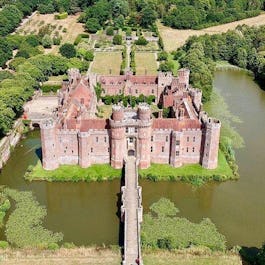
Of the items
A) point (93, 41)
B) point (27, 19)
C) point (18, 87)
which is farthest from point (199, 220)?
point (27, 19)

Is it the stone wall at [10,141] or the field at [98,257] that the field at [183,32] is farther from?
the field at [98,257]

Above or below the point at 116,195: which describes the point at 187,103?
above

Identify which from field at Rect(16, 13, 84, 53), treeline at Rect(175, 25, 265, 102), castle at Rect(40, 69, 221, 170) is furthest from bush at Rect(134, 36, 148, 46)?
castle at Rect(40, 69, 221, 170)

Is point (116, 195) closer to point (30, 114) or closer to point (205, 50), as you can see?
point (30, 114)

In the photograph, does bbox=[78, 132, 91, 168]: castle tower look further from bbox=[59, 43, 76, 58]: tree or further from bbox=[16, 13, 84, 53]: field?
bbox=[16, 13, 84, 53]: field

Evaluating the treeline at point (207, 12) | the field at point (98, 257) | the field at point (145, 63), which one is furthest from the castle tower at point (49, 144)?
the treeline at point (207, 12)
